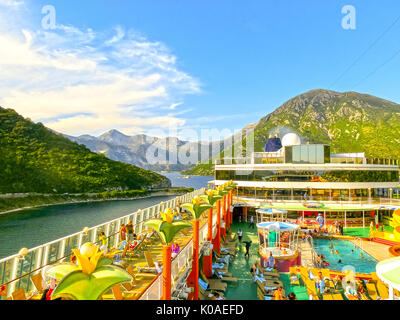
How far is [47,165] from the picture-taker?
9756 centimetres

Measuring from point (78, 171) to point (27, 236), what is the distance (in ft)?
195

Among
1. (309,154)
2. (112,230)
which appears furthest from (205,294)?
(309,154)

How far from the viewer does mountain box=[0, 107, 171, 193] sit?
85875 millimetres

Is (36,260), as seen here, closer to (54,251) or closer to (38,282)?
(54,251)

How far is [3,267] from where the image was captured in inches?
321

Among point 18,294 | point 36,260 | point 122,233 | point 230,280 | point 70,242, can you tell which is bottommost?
point 230,280

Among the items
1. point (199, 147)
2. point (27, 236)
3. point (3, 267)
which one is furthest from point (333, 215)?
point (199, 147)

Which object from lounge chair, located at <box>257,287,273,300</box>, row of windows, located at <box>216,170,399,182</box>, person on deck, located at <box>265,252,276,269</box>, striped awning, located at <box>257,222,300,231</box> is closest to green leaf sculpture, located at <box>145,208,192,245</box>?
lounge chair, located at <box>257,287,273,300</box>

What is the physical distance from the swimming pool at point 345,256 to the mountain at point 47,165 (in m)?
87.9

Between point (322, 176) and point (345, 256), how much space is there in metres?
14.2

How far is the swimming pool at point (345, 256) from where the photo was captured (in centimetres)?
2074

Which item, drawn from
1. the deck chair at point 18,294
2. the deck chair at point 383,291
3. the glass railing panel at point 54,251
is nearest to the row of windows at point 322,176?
the deck chair at point 383,291

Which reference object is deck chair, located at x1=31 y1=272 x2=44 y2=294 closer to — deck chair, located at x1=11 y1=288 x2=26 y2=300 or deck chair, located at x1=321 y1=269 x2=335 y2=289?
deck chair, located at x1=11 y1=288 x2=26 y2=300

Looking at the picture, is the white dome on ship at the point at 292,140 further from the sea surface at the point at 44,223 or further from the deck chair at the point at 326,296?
the sea surface at the point at 44,223
